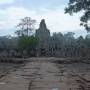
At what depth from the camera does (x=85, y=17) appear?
47312mm

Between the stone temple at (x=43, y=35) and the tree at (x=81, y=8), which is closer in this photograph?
the tree at (x=81, y=8)

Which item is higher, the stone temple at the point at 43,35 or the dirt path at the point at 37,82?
the stone temple at the point at 43,35

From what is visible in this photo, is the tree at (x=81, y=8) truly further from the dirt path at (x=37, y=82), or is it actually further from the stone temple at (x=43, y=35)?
the stone temple at (x=43, y=35)

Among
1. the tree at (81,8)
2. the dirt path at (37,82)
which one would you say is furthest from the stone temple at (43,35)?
the dirt path at (37,82)

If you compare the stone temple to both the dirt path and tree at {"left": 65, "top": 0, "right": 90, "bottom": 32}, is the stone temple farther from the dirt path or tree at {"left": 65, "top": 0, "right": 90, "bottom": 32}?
the dirt path

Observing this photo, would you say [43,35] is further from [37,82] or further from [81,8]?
[37,82]

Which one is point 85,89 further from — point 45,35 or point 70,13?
point 45,35

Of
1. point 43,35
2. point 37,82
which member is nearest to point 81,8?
point 37,82

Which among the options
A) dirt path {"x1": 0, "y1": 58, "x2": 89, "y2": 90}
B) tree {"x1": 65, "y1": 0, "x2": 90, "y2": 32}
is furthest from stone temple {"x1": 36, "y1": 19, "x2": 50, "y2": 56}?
dirt path {"x1": 0, "y1": 58, "x2": 89, "y2": 90}

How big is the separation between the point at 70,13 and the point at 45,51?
53669 mm

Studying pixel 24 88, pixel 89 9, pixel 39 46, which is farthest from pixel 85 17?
pixel 39 46

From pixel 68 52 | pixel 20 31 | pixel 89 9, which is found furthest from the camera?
pixel 20 31

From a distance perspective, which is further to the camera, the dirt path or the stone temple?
the stone temple

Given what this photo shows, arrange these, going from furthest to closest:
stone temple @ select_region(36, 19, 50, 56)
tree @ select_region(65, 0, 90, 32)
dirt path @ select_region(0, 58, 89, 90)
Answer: stone temple @ select_region(36, 19, 50, 56) < tree @ select_region(65, 0, 90, 32) < dirt path @ select_region(0, 58, 89, 90)
